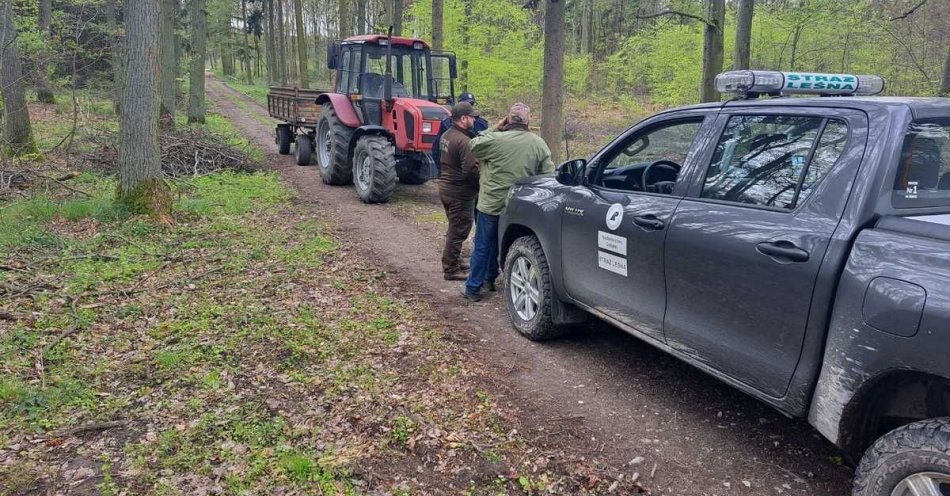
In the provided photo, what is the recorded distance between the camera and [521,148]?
5.73 metres

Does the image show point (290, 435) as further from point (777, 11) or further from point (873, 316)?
point (777, 11)

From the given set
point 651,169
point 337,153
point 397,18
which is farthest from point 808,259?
point 397,18

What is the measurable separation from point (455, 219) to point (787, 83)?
12.5 feet

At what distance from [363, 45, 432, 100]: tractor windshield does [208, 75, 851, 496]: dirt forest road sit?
6.02 m

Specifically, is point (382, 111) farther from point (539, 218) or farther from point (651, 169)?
point (651, 169)

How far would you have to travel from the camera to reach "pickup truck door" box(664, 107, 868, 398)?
2.84 meters

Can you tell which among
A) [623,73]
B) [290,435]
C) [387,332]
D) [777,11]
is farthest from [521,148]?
[623,73]

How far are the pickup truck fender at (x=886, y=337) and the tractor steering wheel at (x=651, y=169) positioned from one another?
66.4 inches

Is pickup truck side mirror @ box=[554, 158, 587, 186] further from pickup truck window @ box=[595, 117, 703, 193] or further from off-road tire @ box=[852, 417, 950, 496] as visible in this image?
off-road tire @ box=[852, 417, 950, 496]

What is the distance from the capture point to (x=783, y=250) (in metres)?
2.88

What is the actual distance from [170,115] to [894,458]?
1936 cm

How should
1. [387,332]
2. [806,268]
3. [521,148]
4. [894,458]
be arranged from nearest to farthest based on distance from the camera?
[894,458] → [806,268] → [387,332] → [521,148]

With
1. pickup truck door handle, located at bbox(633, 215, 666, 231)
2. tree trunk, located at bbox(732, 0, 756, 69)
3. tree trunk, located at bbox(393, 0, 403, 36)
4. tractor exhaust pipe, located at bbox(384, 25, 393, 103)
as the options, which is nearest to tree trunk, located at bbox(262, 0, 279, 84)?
tree trunk, located at bbox(393, 0, 403, 36)

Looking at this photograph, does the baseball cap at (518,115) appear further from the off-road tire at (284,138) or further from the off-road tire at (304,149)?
the off-road tire at (284,138)
